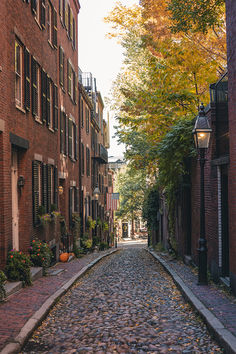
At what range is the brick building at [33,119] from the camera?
9906 millimetres

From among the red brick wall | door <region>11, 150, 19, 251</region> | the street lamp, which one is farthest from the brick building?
the red brick wall

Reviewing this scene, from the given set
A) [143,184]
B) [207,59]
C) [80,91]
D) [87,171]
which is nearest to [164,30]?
[207,59]

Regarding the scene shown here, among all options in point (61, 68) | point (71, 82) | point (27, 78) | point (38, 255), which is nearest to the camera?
point (38, 255)

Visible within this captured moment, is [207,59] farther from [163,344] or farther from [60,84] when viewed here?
[163,344]

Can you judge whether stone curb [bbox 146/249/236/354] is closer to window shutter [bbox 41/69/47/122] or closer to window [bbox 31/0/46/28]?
window shutter [bbox 41/69/47/122]

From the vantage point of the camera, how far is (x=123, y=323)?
691 cm

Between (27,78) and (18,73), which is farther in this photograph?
(27,78)

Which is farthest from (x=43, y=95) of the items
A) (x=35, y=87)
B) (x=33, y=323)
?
(x=33, y=323)

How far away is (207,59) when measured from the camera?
17.8 metres

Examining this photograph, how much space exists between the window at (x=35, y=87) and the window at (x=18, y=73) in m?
1.18

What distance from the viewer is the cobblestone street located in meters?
5.75

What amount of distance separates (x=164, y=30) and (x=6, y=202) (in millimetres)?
12978

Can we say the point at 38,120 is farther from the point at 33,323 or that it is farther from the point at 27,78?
the point at 33,323

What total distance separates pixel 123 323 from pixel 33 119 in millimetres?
7814
